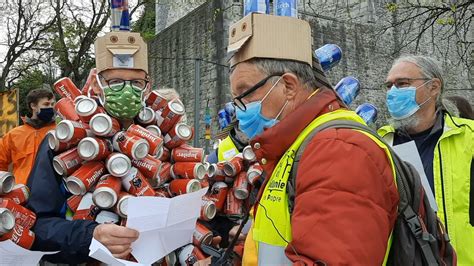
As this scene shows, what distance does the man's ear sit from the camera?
1754 millimetres

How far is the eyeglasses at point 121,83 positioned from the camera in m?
2.70

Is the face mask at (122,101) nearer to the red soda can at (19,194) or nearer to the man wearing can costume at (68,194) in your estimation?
the man wearing can costume at (68,194)

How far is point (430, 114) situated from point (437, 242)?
181 cm

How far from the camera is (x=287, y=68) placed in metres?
1.77

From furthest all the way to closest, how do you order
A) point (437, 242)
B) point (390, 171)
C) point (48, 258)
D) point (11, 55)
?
point (11, 55) → point (48, 258) → point (437, 242) → point (390, 171)

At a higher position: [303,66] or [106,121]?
[303,66]

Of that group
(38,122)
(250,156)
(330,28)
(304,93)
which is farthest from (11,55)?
(304,93)

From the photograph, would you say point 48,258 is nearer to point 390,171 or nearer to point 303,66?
point 303,66

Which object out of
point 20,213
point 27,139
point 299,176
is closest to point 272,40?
point 299,176

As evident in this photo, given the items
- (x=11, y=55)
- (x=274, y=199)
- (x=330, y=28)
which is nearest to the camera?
(x=274, y=199)

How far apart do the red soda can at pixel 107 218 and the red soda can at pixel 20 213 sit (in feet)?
1.00

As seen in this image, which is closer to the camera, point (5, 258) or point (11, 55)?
point (5, 258)

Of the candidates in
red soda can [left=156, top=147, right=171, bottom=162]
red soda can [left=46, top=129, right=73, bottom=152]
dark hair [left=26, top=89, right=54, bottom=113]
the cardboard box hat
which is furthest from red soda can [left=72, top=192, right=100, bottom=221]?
dark hair [left=26, top=89, right=54, bottom=113]

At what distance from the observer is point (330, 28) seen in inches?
641
